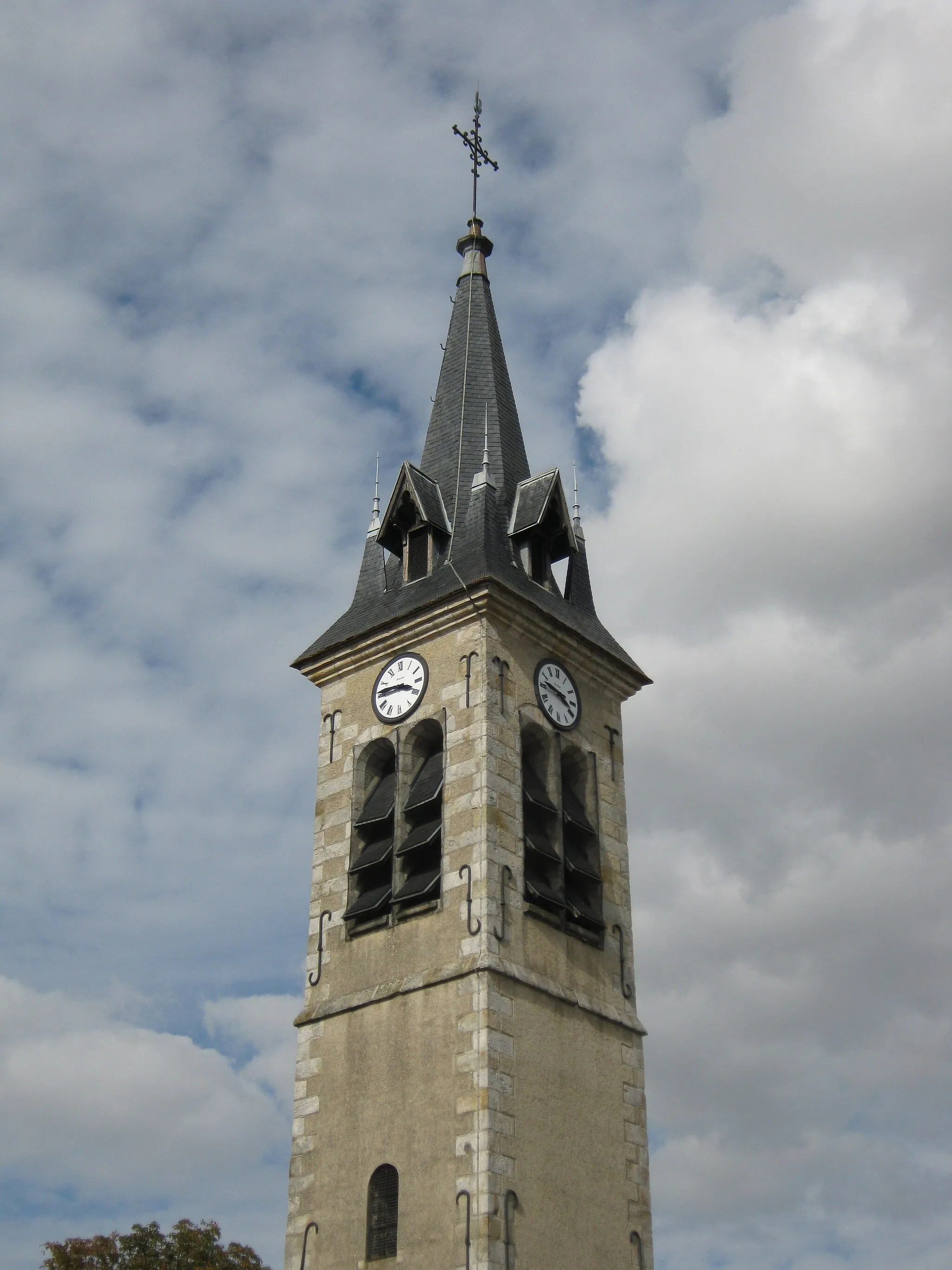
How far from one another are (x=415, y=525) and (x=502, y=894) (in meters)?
7.25

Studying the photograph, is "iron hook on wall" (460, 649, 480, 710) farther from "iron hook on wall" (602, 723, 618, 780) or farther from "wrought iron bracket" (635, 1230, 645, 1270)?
"wrought iron bracket" (635, 1230, 645, 1270)

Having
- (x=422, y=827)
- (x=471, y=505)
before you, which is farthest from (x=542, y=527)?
(x=422, y=827)

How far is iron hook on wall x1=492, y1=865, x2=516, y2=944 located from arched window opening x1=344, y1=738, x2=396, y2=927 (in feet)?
5.74

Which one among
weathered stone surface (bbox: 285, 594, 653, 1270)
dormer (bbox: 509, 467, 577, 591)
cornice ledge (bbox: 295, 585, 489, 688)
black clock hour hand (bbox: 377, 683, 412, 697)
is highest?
dormer (bbox: 509, 467, 577, 591)

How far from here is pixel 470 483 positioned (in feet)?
86.9

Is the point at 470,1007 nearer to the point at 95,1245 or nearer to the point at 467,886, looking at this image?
the point at 467,886

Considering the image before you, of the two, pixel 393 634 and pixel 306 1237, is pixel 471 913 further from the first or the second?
pixel 393 634

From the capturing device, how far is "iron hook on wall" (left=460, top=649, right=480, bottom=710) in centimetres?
2288

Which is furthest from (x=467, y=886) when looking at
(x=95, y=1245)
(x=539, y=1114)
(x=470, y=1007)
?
(x=95, y=1245)

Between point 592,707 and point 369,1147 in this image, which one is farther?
point 592,707

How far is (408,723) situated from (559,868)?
10.3ft

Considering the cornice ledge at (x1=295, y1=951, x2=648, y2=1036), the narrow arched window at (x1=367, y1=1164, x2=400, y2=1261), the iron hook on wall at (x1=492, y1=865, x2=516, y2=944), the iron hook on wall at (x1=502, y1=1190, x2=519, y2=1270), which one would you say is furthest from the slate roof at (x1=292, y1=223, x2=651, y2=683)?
the iron hook on wall at (x1=502, y1=1190, x2=519, y2=1270)

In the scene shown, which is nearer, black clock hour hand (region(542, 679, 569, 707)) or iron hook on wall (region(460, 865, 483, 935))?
iron hook on wall (region(460, 865, 483, 935))

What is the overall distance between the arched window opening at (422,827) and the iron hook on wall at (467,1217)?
12.8 ft
